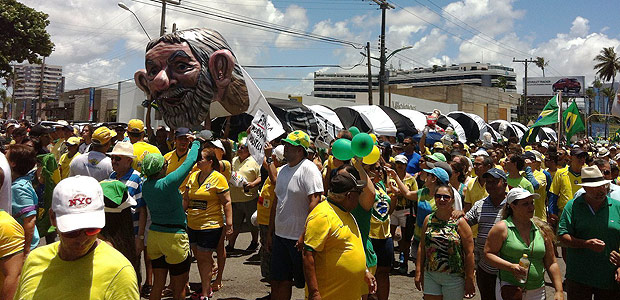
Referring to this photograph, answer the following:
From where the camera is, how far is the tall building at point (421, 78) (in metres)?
161

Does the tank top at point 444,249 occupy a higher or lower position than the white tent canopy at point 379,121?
lower

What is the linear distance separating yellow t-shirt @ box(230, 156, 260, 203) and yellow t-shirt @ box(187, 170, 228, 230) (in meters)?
1.67

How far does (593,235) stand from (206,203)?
12.1ft

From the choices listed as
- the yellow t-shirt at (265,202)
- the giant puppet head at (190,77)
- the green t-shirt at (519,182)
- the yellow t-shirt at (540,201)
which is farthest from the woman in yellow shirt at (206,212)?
the giant puppet head at (190,77)

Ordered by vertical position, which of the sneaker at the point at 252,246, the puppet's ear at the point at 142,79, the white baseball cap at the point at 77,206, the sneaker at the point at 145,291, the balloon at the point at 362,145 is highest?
the puppet's ear at the point at 142,79

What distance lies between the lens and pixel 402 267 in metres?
7.07

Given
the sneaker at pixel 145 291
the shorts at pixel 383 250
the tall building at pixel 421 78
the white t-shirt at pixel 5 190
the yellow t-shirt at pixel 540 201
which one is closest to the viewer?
the white t-shirt at pixel 5 190

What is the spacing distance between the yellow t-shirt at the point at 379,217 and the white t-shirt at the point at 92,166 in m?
2.66

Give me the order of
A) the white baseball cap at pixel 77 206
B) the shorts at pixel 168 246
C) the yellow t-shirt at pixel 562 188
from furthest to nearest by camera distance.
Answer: the yellow t-shirt at pixel 562 188 → the shorts at pixel 168 246 → the white baseball cap at pixel 77 206

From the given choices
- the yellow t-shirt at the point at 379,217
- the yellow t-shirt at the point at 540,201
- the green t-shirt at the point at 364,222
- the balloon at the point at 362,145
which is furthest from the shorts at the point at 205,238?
the yellow t-shirt at the point at 540,201

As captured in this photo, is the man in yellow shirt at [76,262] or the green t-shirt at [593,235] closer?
the man in yellow shirt at [76,262]

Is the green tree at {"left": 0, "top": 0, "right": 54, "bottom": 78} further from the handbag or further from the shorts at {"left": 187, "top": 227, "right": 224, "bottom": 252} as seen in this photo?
the handbag

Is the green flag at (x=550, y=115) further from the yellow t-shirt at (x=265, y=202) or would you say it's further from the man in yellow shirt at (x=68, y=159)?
the man in yellow shirt at (x=68, y=159)

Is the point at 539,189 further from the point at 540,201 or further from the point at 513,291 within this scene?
the point at 513,291
